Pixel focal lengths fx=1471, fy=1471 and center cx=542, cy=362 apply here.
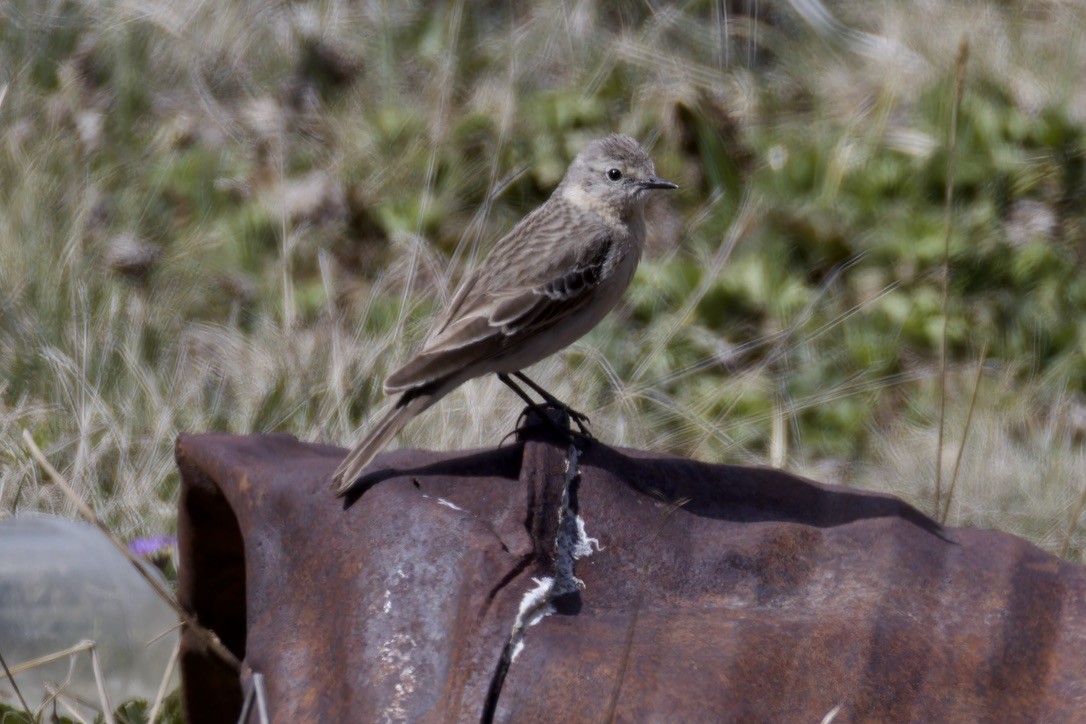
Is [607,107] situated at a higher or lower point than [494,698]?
lower

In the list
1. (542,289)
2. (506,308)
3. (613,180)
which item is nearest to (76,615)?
(506,308)

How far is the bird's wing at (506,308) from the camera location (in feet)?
13.0

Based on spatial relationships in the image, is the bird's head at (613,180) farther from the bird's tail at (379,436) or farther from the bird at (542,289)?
the bird's tail at (379,436)

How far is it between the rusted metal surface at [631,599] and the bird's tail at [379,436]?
5 centimetres

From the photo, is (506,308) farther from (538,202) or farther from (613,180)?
(538,202)

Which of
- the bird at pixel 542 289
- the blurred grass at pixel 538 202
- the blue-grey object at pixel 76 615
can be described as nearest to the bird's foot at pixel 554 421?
the bird at pixel 542 289

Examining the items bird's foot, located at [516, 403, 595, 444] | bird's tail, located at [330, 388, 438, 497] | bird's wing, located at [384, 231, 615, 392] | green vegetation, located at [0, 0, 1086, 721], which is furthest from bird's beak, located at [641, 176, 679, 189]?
bird's tail, located at [330, 388, 438, 497]

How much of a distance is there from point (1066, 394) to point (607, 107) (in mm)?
2871

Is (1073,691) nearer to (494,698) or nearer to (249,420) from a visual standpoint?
(494,698)

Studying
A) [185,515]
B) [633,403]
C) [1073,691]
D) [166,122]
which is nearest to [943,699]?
[1073,691]

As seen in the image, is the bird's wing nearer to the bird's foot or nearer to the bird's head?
the bird's foot

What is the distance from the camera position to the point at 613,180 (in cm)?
Result: 514

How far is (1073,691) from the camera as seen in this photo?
2.47m

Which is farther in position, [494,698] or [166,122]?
[166,122]
